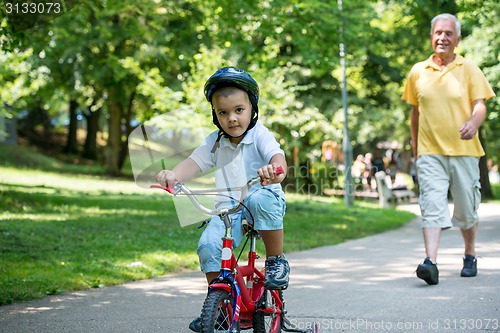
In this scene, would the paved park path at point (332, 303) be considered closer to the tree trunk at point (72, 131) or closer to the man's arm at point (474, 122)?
the man's arm at point (474, 122)

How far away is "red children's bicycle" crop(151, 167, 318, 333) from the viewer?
14.5 ft

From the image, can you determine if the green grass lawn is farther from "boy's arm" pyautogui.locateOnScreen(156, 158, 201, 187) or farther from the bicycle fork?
the bicycle fork

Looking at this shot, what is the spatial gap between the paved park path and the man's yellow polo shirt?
124 centimetres

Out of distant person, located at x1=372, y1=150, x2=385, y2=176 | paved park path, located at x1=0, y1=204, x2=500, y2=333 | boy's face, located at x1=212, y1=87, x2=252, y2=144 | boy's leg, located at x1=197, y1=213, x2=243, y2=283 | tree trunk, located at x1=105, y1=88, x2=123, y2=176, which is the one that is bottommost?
paved park path, located at x1=0, y1=204, x2=500, y2=333

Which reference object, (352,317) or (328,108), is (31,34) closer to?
(352,317)

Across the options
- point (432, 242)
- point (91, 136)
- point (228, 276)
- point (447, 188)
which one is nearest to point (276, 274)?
point (228, 276)

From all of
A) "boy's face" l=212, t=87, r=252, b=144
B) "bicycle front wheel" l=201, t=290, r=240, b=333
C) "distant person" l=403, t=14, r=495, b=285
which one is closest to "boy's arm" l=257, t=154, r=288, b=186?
"boy's face" l=212, t=87, r=252, b=144

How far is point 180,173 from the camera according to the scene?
4.79 meters

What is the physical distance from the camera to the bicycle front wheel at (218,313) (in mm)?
4305

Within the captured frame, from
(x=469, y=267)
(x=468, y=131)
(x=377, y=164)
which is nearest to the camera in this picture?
(x=468, y=131)

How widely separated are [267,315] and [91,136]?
1796 inches

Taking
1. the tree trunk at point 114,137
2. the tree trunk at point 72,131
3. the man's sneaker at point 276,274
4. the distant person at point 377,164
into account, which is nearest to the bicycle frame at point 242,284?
the man's sneaker at point 276,274

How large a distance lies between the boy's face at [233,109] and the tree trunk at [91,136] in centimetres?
4432

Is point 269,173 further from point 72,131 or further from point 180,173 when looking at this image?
point 72,131
